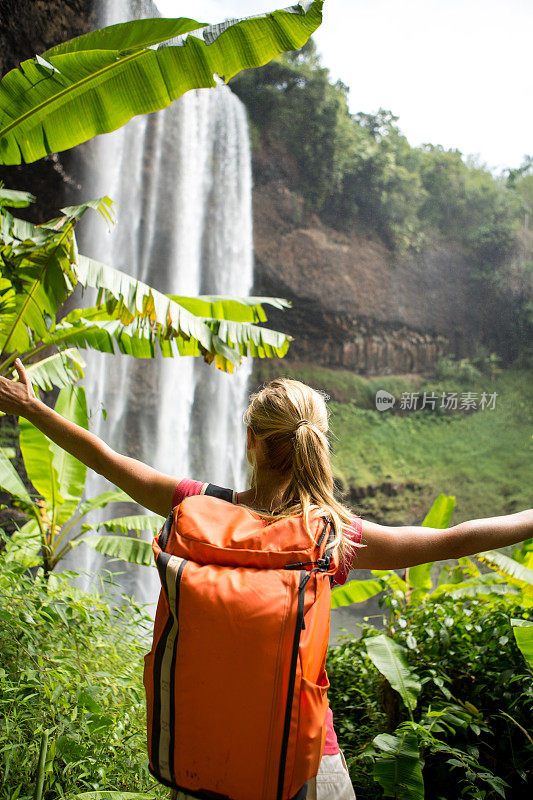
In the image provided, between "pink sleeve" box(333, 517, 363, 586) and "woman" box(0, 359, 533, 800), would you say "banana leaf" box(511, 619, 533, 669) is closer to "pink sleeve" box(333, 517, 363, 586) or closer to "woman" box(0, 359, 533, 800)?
"woman" box(0, 359, 533, 800)

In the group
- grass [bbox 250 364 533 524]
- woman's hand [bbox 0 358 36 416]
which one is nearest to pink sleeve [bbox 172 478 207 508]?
woman's hand [bbox 0 358 36 416]

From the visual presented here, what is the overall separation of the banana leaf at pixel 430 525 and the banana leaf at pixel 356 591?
33 centimetres

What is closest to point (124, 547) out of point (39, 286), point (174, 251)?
point (39, 286)

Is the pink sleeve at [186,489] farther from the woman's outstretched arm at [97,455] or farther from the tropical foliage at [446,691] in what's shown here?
the tropical foliage at [446,691]

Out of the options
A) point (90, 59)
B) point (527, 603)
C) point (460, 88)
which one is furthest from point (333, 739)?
point (460, 88)

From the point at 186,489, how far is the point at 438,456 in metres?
9.88

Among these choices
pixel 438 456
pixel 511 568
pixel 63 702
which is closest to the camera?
pixel 63 702

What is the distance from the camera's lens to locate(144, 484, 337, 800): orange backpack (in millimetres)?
1030

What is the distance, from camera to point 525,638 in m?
2.16

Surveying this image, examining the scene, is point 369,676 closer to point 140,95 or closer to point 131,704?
point 131,704

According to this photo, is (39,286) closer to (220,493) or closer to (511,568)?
(220,493)

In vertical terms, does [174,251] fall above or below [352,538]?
above

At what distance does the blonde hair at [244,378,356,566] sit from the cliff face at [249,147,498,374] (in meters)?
9.61

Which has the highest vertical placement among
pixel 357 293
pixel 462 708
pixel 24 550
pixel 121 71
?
pixel 357 293
